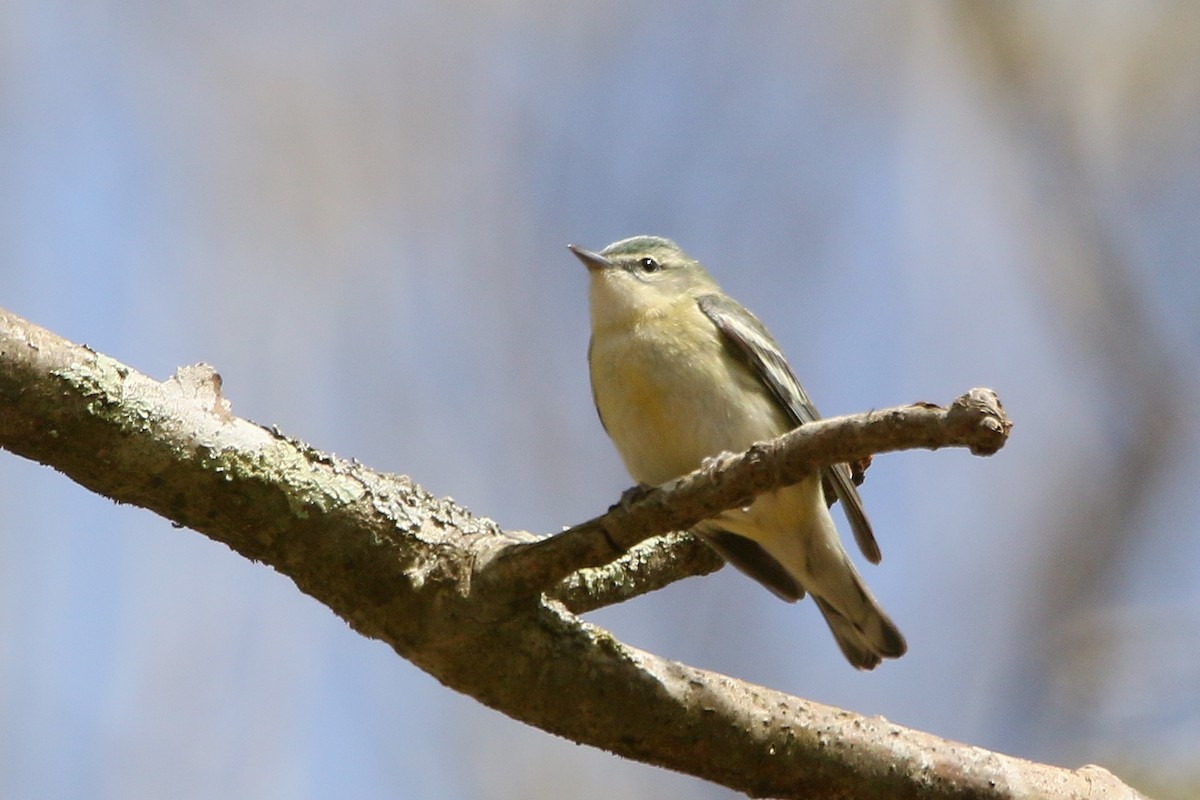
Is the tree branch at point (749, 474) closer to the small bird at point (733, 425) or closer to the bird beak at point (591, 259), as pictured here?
the small bird at point (733, 425)

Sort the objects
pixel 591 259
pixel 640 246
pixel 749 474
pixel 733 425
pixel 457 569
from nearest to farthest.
A: pixel 749 474
pixel 457 569
pixel 733 425
pixel 591 259
pixel 640 246

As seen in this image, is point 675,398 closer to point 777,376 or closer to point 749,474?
point 777,376

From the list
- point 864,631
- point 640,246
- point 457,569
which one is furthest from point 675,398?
point 457,569

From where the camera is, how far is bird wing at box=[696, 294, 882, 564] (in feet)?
14.6

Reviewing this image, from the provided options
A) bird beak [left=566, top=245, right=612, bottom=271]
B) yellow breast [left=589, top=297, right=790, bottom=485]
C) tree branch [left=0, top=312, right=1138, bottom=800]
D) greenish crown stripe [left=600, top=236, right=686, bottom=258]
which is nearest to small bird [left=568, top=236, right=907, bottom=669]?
yellow breast [left=589, top=297, right=790, bottom=485]

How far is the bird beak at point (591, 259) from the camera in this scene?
5.59 m

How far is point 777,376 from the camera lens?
15.7 ft

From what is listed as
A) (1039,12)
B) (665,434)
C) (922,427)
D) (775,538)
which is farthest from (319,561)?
(1039,12)

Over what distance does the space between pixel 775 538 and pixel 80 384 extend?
2.81 m

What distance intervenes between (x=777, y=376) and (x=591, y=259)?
1.29 metres

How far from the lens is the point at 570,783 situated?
8.22 m

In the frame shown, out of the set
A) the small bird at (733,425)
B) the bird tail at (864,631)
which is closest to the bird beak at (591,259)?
the small bird at (733,425)

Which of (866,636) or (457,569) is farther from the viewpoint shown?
(866,636)

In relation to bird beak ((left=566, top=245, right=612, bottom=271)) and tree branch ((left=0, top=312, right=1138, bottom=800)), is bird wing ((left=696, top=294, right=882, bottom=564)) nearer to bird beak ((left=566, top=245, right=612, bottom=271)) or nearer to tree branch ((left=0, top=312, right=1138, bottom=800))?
bird beak ((left=566, top=245, right=612, bottom=271))
